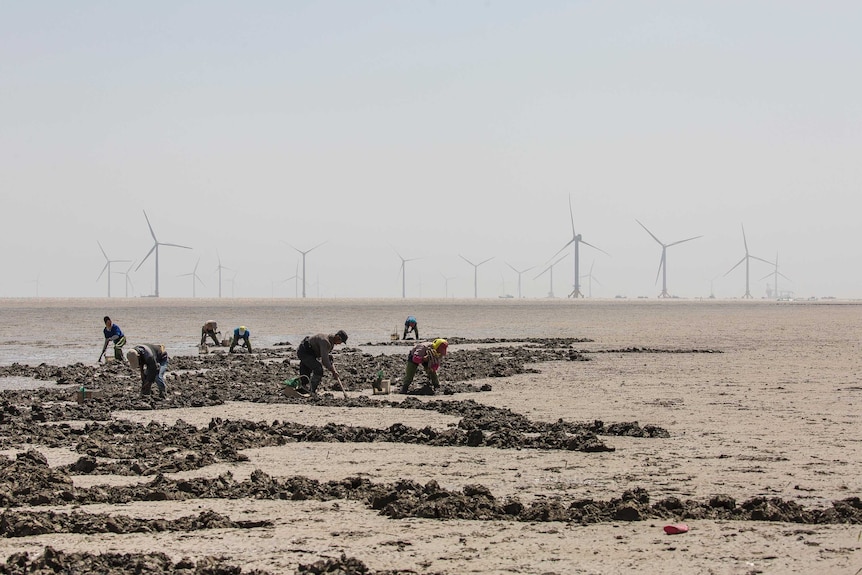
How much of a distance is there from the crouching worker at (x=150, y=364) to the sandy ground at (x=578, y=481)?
1540mm

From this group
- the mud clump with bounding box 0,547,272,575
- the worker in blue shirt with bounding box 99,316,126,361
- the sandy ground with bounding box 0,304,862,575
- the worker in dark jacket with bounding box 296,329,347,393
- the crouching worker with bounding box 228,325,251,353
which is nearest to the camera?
the mud clump with bounding box 0,547,272,575

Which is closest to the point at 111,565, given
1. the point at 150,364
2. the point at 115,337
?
the point at 150,364

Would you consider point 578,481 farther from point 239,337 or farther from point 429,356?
point 239,337

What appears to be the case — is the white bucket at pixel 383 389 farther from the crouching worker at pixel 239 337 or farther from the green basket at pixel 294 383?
the crouching worker at pixel 239 337

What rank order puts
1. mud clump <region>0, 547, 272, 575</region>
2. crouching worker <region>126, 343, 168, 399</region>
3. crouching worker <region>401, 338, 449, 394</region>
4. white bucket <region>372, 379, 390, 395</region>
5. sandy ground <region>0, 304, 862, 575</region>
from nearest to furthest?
mud clump <region>0, 547, 272, 575</region>, sandy ground <region>0, 304, 862, 575</region>, crouching worker <region>126, 343, 168, 399</region>, crouching worker <region>401, 338, 449, 394</region>, white bucket <region>372, 379, 390, 395</region>

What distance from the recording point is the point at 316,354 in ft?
70.0

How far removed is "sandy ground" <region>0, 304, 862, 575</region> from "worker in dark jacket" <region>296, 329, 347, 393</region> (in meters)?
1.19

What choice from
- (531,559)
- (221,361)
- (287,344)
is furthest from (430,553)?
(287,344)

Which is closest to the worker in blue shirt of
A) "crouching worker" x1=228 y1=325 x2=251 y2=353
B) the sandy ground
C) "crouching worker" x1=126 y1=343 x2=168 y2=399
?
"crouching worker" x1=228 y1=325 x2=251 y2=353

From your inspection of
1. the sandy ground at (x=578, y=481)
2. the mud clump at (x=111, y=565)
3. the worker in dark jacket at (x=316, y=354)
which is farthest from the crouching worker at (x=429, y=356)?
the mud clump at (x=111, y=565)

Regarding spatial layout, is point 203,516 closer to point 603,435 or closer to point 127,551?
point 127,551

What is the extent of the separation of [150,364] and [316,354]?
3.04 meters

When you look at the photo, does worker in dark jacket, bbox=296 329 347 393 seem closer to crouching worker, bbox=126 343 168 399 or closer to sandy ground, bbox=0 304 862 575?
sandy ground, bbox=0 304 862 575

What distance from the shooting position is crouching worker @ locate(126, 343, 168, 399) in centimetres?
2058
